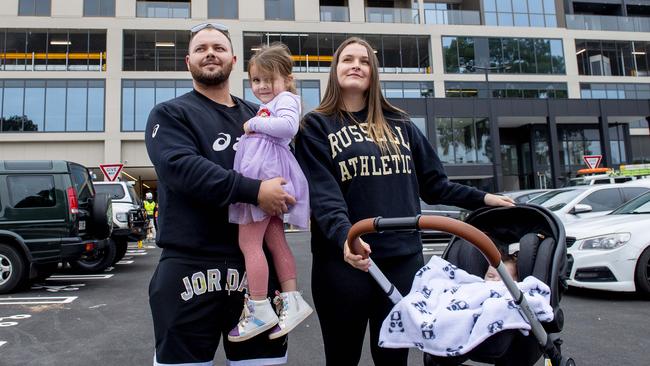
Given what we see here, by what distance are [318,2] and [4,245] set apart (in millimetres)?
30356

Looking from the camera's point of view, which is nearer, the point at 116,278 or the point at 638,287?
the point at 638,287

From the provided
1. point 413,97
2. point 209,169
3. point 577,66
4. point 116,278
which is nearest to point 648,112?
point 577,66

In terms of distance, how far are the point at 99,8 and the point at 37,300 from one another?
30.5 m

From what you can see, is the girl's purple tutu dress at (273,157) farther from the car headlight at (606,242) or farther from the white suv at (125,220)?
the white suv at (125,220)

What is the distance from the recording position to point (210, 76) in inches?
85.5

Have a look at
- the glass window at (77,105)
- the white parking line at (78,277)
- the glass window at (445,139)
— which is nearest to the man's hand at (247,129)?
the white parking line at (78,277)

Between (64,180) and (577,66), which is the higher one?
(577,66)

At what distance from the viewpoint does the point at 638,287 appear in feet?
19.6

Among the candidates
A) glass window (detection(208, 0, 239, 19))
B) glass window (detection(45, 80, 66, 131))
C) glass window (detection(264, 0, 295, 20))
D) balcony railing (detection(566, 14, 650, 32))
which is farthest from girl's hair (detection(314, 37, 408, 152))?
balcony railing (detection(566, 14, 650, 32))

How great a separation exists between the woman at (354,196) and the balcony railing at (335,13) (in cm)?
3359

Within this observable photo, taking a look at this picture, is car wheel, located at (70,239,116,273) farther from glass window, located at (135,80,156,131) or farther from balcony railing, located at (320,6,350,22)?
balcony railing, located at (320,6,350,22)

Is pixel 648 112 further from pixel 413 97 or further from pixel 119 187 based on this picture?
pixel 119 187

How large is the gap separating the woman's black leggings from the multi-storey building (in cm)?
2850

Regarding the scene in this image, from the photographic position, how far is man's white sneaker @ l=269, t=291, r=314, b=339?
6.83 feet
